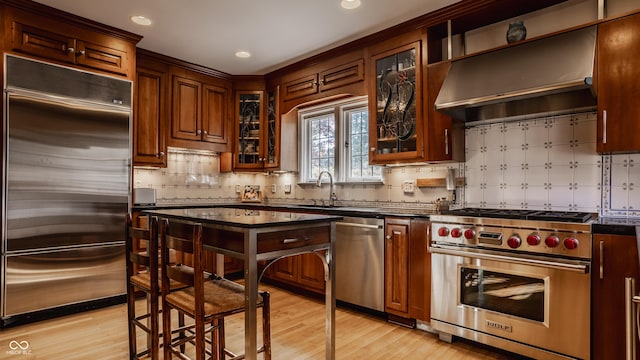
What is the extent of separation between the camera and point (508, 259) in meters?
2.22

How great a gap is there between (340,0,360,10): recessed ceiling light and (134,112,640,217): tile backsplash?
1.40m

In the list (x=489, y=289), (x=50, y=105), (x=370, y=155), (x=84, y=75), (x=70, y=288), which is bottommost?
(x=70, y=288)

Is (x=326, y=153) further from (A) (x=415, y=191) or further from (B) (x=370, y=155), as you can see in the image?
(A) (x=415, y=191)

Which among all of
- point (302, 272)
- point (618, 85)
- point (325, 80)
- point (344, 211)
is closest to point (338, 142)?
point (325, 80)

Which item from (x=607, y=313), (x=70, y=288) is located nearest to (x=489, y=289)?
(x=607, y=313)

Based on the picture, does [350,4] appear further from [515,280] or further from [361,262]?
[515,280]

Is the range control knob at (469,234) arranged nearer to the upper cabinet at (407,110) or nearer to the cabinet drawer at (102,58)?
the upper cabinet at (407,110)

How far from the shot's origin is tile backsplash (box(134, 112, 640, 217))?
94.0 inches

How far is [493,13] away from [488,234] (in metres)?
1.74

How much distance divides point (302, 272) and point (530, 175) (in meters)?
2.20

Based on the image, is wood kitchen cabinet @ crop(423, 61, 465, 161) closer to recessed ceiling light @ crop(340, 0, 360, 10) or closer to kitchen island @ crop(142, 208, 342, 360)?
recessed ceiling light @ crop(340, 0, 360, 10)

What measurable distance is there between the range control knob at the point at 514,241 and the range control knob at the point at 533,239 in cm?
6

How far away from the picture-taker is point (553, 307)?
6.86 ft

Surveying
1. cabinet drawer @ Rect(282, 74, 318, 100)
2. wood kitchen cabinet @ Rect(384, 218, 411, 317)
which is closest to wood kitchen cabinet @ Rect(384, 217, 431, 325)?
wood kitchen cabinet @ Rect(384, 218, 411, 317)
